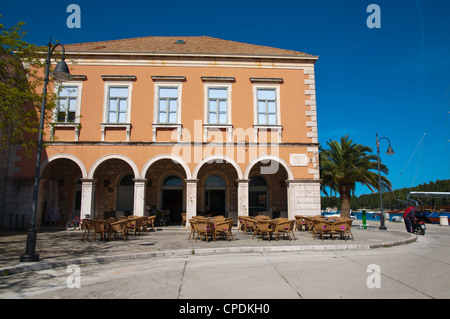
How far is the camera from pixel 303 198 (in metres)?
15.4

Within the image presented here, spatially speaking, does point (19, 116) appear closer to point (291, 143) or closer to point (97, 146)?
point (97, 146)

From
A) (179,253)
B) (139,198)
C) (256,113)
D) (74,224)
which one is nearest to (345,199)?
(256,113)

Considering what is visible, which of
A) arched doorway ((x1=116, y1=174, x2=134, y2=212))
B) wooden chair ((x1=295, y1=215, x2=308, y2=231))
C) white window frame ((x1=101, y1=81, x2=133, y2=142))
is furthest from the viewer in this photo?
arched doorway ((x1=116, y1=174, x2=134, y2=212))

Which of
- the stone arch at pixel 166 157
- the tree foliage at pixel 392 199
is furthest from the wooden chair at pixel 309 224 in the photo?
the tree foliage at pixel 392 199

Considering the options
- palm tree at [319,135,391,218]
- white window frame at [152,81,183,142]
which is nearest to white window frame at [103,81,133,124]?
white window frame at [152,81,183,142]

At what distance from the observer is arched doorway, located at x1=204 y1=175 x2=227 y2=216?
58.1 feet

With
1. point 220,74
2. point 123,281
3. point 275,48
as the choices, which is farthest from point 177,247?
point 275,48

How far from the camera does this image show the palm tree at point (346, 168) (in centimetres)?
2095

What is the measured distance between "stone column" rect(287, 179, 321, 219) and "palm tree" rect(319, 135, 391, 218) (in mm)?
6314

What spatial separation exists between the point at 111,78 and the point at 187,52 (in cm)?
419

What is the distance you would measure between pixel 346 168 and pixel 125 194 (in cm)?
1497

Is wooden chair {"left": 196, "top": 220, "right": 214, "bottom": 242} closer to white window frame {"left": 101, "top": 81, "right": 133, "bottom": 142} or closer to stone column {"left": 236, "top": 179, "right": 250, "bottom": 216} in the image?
stone column {"left": 236, "top": 179, "right": 250, "bottom": 216}

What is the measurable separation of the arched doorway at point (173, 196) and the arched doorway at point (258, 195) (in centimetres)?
417

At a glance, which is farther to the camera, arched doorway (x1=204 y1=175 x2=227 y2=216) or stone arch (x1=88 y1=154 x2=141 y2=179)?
arched doorway (x1=204 y1=175 x2=227 y2=216)
